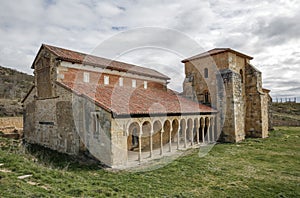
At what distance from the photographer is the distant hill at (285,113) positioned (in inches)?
1357

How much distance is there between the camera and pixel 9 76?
46156 millimetres

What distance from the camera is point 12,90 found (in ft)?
132

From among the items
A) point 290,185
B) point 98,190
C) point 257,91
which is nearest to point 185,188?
point 98,190

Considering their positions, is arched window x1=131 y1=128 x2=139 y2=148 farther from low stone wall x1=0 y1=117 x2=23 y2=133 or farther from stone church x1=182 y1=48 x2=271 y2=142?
low stone wall x1=0 y1=117 x2=23 y2=133

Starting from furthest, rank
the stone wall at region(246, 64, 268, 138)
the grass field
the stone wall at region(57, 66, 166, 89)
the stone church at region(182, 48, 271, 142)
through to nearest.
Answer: the stone wall at region(246, 64, 268, 138) < the stone church at region(182, 48, 271, 142) < the stone wall at region(57, 66, 166, 89) < the grass field

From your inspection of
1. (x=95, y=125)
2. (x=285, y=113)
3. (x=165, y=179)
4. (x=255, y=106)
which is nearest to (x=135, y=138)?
(x=95, y=125)

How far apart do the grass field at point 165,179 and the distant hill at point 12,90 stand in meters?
22.9

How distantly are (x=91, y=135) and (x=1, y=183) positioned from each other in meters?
5.87

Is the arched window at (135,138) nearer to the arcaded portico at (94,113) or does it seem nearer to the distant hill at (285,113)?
the arcaded portico at (94,113)

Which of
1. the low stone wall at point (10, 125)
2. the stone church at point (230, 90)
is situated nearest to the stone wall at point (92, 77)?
the stone church at point (230, 90)

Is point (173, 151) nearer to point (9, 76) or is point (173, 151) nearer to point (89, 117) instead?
point (89, 117)

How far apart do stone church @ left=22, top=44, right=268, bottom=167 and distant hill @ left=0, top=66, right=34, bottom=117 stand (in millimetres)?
14834

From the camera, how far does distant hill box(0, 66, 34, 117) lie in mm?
29617

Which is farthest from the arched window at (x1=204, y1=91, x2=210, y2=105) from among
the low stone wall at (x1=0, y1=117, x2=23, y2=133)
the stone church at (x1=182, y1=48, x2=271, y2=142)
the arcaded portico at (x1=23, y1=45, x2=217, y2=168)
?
the low stone wall at (x1=0, y1=117, x2=23, y2=133)
